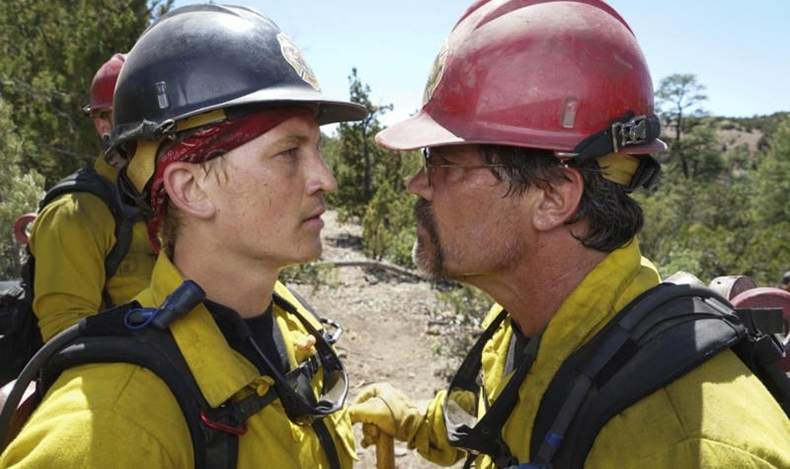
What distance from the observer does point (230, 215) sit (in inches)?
89.3

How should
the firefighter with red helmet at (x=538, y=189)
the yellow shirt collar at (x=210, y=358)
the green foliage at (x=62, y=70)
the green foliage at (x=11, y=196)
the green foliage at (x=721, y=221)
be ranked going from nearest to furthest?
the yellow shirt collar at (x=210, y=358) < the firefighter with red helmet at (x=538, y=189) < the green foliage at (x=11, y=196) < the green foliage at (x=62, y=70) < the green foliage at (x=721, y=221)

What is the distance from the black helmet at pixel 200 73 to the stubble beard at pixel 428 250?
600 mm

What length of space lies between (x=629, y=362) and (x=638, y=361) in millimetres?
33

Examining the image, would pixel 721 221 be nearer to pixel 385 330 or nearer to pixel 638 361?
pixel 385 330

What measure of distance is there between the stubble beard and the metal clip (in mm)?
771

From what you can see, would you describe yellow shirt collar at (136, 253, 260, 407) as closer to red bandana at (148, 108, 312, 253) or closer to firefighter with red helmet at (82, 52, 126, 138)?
red bandana at (148, 108, 312, 253)

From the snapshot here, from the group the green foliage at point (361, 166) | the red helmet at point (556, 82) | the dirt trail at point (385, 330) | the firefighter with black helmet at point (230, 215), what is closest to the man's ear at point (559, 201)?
the red helmet at point (556, 82)

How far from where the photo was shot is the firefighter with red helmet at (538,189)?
82.7 inches

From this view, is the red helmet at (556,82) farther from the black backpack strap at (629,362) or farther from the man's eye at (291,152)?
the black backpack strap at (629,362)

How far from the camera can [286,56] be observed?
2.34 metres

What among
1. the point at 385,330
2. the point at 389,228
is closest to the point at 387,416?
the point at 385,330

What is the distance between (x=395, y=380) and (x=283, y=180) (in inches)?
241

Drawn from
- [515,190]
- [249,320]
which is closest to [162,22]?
[249,320]

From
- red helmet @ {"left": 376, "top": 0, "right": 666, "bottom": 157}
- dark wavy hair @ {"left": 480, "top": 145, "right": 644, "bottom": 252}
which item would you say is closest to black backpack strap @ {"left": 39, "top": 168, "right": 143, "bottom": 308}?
red helmet @ {"left": 376, "top": 0, "right": 666, "bottom": 157}
